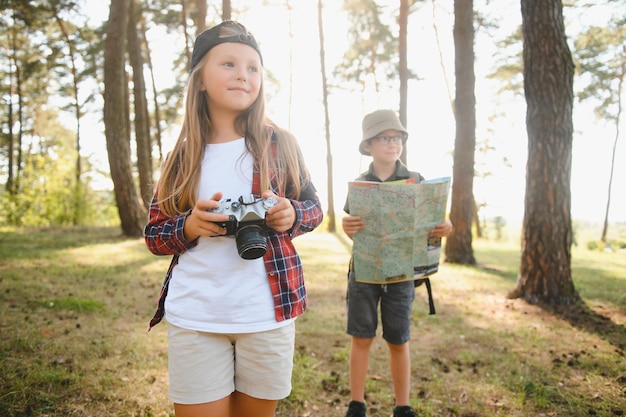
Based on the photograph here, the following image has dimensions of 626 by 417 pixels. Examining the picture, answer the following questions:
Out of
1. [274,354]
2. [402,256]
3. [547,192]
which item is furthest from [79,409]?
[547,192]

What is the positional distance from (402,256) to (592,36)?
873cm

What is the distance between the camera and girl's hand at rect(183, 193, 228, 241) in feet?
4.77

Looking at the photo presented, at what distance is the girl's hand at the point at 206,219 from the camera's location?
1.46m

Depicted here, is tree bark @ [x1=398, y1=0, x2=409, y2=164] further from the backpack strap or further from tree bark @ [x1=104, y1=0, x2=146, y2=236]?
the backpack strap

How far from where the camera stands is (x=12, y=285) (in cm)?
520

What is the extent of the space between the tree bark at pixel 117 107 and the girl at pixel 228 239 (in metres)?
8.62

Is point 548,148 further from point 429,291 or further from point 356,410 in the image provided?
point 356,410

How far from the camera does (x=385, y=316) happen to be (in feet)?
8.69

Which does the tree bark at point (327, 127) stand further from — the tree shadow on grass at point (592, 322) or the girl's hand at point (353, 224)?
the girl's hand at point (353, 224)

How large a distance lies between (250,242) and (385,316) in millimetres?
1511

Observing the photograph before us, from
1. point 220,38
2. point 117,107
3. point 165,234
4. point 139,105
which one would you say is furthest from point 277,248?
point 139,105

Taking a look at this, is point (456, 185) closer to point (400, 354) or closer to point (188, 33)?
point (400, 354)

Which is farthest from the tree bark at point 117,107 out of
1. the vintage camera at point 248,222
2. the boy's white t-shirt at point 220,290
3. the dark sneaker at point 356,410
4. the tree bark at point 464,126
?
the vintage camera at point 248,222

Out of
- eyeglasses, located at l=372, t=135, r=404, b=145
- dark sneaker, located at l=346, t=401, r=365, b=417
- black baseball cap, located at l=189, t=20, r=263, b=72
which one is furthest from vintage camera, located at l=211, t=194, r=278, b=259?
dark sneaker, located at l=346, t=401, r=365, b=417
